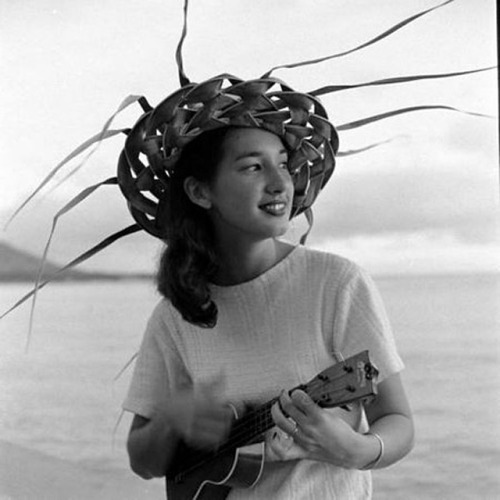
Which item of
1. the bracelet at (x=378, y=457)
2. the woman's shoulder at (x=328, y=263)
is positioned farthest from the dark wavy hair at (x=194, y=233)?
the bracelet at (x=378, y=457)

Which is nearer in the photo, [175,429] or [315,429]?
[315,429]

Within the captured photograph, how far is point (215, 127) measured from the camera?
1.47 meters

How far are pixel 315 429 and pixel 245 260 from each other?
235mm

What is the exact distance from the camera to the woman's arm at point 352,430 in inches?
54.3

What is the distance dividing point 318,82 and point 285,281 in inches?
10.6

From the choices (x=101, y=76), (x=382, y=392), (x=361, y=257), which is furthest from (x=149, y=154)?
(x=382, y=392)

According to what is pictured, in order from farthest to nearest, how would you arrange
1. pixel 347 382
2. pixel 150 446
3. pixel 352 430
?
pixel 150 446, pixel 352 430, pixel 347 382

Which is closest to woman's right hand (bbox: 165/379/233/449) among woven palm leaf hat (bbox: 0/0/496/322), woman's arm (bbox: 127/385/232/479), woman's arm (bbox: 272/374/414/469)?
woman's arm (bbox: 127/385/232/479)

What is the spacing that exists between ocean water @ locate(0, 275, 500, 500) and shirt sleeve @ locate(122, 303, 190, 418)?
0.06 feet

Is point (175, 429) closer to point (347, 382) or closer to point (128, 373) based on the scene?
point (128, 373)

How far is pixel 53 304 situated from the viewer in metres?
1.61

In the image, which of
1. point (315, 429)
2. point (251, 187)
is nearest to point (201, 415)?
point (315, 429)

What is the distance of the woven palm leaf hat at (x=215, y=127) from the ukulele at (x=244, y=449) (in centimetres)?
25

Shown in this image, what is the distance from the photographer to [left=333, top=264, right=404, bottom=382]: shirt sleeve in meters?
1.47
